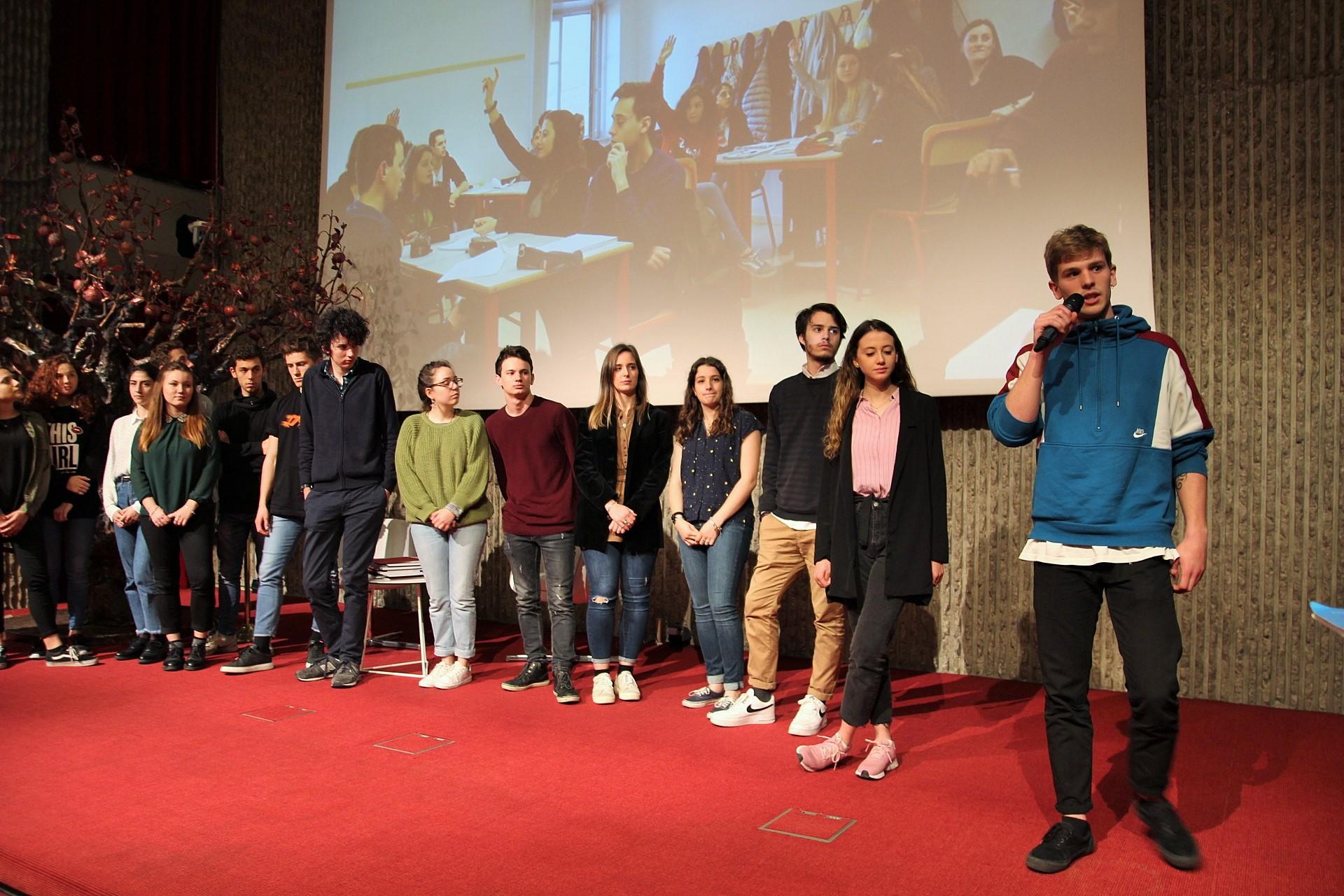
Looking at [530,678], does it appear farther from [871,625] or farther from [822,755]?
[871,625]

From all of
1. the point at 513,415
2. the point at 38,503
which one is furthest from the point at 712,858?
the point at 38,503

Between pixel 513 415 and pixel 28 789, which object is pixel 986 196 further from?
pixel 28 789

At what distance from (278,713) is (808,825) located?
83.6 inches

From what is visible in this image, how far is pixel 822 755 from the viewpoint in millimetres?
2945

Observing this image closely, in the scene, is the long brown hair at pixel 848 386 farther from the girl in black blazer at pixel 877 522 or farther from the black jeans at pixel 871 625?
the black jeans at pixel 871 625

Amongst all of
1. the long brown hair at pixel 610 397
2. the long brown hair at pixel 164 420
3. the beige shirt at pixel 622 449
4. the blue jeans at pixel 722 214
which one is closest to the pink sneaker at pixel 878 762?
the beige shirt at pixel 622 449

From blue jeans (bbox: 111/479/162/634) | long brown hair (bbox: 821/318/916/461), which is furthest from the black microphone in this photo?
blue jeans (bbox: 111/479/162/634)

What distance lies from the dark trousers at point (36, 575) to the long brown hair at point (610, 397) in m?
2.62

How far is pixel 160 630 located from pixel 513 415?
6.50 feet

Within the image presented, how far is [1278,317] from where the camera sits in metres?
3.88

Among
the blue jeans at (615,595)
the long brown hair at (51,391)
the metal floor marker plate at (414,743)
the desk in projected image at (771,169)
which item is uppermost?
the desk in projected image at (771,169)

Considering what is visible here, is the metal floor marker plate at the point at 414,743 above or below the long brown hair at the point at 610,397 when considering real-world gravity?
below

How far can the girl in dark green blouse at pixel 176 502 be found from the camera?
4469mm

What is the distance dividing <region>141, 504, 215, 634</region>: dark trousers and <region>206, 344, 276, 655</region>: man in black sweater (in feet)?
1.10
